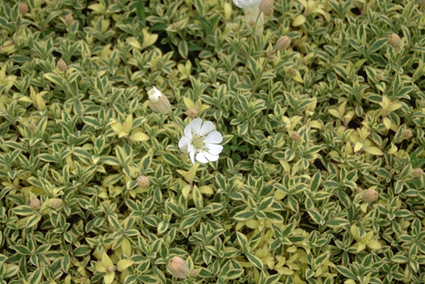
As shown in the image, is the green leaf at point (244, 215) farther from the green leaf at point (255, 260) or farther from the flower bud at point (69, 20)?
the flower bud at point (69, 20)

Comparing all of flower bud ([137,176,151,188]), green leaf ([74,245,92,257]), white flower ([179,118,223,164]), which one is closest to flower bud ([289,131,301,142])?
white flower ([179,118,223,164])

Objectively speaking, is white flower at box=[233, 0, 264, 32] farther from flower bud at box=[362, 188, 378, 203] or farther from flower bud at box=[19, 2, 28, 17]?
flower bud at box=[19, 2, 28, 17]

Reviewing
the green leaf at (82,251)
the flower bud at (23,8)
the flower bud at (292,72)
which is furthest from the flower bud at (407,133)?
the flower bud at (23,8)

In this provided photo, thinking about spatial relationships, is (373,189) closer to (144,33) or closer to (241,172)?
(241,172)

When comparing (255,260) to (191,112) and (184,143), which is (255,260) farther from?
(191,112)

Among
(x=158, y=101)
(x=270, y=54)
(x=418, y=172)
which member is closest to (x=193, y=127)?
(x=158, y=101)
